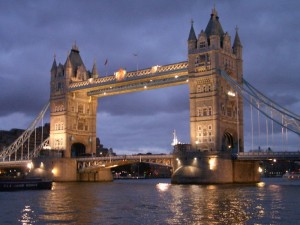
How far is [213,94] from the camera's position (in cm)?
8012

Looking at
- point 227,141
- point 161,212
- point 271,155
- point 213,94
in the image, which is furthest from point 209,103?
point 161,212

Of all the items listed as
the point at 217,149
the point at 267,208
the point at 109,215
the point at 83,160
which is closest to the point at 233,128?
the point at 217,149

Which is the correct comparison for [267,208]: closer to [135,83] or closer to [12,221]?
[12,221]

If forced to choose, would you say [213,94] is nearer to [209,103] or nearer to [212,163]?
[209,103]

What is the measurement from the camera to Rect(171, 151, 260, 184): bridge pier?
7569 cm

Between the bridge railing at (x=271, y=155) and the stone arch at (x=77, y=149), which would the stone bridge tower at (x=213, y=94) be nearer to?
the bridge railing at (x=271, y=155)

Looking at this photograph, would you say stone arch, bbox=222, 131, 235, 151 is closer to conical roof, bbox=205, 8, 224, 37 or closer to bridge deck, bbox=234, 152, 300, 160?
bridge deck, bbox=234, 152, 300, 160

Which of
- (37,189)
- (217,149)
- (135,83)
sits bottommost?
Answer: (37,189)

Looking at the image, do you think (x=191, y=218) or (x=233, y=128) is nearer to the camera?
(x=191, y=218)

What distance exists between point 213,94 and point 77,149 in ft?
120

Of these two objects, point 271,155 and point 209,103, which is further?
point 209,103

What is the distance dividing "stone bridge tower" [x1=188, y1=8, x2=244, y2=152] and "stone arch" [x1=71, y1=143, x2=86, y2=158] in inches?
1211

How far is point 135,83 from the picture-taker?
92.3 metres

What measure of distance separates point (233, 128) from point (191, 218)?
53177 millimetres
